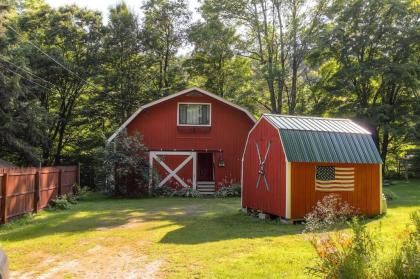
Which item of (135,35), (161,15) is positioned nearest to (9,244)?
(135,35)

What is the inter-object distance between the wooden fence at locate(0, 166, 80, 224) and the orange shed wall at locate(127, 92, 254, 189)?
5.63 m

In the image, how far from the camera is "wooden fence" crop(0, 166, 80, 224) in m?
11.6

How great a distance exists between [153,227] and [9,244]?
3702mm

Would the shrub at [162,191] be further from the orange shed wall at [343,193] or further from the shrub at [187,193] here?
the orange shed wall at [343,193]

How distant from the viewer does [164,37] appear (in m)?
30.8

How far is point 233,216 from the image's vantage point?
1346 cm

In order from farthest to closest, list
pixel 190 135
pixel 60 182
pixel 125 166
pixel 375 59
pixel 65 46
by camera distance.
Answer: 1. pixel 65 46
2. pixel 375 59
3. pixel 190 135
4. pixel 125 166
5. pixel 60 182

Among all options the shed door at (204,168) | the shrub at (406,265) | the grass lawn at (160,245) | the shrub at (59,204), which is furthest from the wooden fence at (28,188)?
the shrub at (406,265)

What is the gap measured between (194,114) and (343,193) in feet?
40.4

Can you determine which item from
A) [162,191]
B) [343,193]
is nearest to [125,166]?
[162,191]

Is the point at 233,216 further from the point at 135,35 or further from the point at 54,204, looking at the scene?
the point at 135,35

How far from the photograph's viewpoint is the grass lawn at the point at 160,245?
694 centimetres

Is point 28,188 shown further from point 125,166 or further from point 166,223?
point 125,166

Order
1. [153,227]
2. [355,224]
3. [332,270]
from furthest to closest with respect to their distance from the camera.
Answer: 1. [153,227]
2. [355,224]
3. [332,270]
